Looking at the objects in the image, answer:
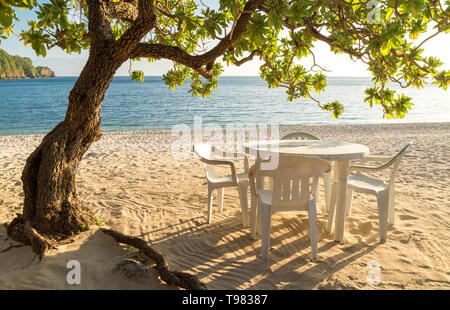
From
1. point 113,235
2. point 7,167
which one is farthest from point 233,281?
point 7,167

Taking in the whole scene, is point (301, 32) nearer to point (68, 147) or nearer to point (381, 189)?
point (381, 189)

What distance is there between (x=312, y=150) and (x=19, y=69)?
125783 mm

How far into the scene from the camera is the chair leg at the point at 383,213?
342cm

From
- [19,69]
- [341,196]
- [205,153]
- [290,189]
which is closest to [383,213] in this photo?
[341,196]

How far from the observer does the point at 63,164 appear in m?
3.24

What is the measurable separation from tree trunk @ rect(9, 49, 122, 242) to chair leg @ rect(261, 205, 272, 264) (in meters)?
1.98

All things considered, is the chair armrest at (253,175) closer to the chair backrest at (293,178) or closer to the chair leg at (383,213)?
the chair backrest at (293,178)

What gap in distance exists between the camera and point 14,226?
132 inches

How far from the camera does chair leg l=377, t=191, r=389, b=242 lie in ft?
11.2

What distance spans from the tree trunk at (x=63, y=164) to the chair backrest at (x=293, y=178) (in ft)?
6.17

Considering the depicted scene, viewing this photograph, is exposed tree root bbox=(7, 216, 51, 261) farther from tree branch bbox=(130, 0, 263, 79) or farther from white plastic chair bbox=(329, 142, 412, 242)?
white plastic chair bbox=(329, 142, 412, 242)

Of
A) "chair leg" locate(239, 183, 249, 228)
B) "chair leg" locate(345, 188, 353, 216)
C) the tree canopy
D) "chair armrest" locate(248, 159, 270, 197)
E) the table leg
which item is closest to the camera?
the tree canopy

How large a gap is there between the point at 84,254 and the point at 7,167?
18.1 feet

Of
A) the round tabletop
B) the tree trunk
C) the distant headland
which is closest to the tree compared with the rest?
the tree trunk
